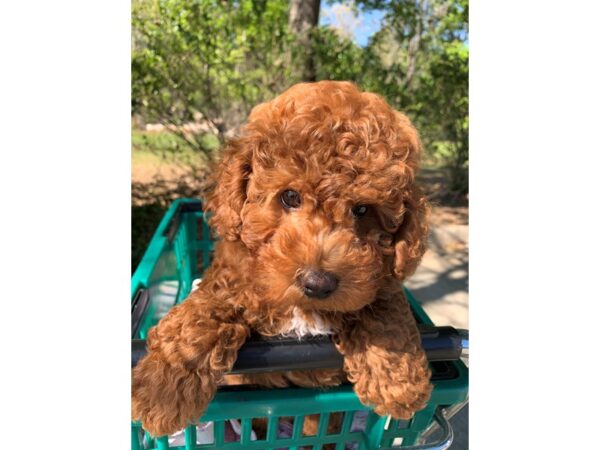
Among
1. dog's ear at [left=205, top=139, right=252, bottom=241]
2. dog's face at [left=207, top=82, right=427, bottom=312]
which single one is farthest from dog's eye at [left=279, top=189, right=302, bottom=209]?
dog's ear at [left=205, top=139, right=252, bottom=241]

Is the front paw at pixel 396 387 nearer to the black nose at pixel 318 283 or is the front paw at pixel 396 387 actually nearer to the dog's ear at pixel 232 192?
the black nose at pixel 318 283

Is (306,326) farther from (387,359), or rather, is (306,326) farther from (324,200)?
(324,200)

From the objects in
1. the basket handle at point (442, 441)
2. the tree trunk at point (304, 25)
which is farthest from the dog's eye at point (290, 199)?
the tree trunk at point (304, 25)

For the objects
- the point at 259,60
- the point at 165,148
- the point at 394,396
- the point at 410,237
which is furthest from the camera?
the point at 165,148

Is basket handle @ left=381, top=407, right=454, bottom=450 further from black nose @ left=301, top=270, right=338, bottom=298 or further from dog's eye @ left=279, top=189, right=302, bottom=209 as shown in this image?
dog's eye @ left=279, top=189, right=302, bottom=209

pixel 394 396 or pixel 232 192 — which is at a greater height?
pixel 232 192

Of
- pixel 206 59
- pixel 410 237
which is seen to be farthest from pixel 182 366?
pixel 206 59
